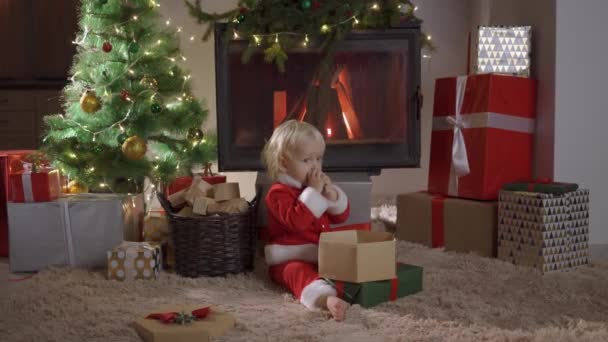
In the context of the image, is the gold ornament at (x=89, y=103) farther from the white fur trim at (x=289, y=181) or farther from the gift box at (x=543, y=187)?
the gift box at (x=543, y=187)

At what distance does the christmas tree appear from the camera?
2785 mm

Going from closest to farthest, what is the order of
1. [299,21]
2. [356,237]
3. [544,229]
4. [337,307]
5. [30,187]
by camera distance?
[337,307]
[356,237]
[544,229]
[30,187]
[299,21]

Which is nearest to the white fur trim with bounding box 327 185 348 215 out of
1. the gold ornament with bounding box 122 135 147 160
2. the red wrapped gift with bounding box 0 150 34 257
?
the gold ornament with bounding box 122 135 147 160

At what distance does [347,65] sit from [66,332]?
1.58m


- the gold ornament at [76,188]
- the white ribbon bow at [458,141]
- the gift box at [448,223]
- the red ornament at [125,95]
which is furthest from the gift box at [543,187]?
the gold ornament at [76,188]

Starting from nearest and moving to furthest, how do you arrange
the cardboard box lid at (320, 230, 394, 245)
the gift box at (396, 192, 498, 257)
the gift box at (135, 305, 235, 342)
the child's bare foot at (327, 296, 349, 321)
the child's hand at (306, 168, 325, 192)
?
the gift box at (135, 305, 235, 342) → the child's bare foot at (327, 296, 349, 321) → the cardboard box lid at (320, 230, 394, 245) → the child's hand at (306, 168, 325, 192) → the gift box at (396, 192, 498, 257)

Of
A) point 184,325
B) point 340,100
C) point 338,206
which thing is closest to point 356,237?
point 338,206

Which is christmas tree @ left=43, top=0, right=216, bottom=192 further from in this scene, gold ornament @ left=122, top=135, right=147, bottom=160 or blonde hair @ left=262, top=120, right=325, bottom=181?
blonde hair @ left=262, top=120, right=325, bottom=181

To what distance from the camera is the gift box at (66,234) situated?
2.52 metres

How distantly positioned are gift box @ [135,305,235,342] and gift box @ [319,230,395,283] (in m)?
0.36

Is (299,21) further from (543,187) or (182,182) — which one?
(543,187)

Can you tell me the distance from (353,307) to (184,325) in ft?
1.58

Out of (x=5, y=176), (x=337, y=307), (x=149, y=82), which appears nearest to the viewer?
(x=337, y=307)

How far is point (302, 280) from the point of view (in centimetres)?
207
